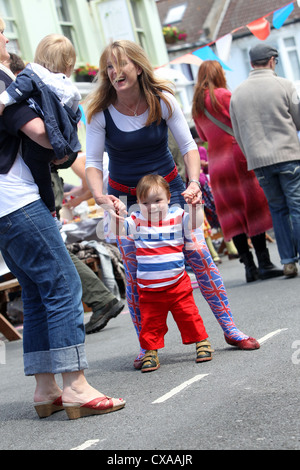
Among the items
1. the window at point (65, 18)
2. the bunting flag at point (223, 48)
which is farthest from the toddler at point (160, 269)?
the window at point (65, 18)

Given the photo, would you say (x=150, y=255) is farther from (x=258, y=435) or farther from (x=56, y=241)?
(x=258, y=435)

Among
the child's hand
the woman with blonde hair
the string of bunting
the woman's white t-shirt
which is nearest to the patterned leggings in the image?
the woman with blonde hair

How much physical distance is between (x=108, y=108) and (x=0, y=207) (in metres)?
1.26

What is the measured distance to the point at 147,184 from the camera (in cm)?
495

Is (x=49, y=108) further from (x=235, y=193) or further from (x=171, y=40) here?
(x=171, y=40)

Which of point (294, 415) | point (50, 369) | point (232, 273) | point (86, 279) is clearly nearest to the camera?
point (294, 415)

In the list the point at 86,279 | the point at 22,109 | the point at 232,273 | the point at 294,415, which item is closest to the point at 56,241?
the point at 22,109

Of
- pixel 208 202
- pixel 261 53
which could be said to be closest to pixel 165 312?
pixel 261 53

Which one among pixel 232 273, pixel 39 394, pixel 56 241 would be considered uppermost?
pixel 56 241

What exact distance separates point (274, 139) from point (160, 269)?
3571mm

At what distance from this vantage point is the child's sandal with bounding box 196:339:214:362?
4.94m

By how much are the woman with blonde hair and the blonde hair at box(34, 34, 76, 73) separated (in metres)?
0.24

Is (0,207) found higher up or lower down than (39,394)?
higher up
